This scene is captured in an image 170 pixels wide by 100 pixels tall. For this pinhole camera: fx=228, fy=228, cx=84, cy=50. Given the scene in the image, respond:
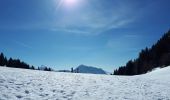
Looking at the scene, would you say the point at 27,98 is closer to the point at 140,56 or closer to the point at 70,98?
the point at 70,98

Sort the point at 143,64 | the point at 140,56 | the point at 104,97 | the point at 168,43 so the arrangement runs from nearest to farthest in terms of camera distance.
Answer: the point at 104,97
the point at 168,43
the point at 143,64
the point at 140,56

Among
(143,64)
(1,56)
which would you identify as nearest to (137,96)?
(143,64)

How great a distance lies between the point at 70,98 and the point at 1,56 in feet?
281

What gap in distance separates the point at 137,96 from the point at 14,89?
28.5 ft

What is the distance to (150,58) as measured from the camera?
277ft

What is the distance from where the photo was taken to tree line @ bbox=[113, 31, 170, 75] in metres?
75.0

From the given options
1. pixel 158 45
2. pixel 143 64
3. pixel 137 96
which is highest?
pixel 158 45

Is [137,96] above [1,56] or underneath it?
underneath

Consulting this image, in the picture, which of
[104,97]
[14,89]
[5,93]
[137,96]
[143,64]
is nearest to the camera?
[5,93]

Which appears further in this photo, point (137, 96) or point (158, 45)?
point (158, 45)

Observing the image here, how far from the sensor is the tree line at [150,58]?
2953 inches

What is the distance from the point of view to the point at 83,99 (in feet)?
45.7

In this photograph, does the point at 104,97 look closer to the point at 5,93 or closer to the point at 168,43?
the point at 5,93

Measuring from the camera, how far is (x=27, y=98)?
12.0 meters
